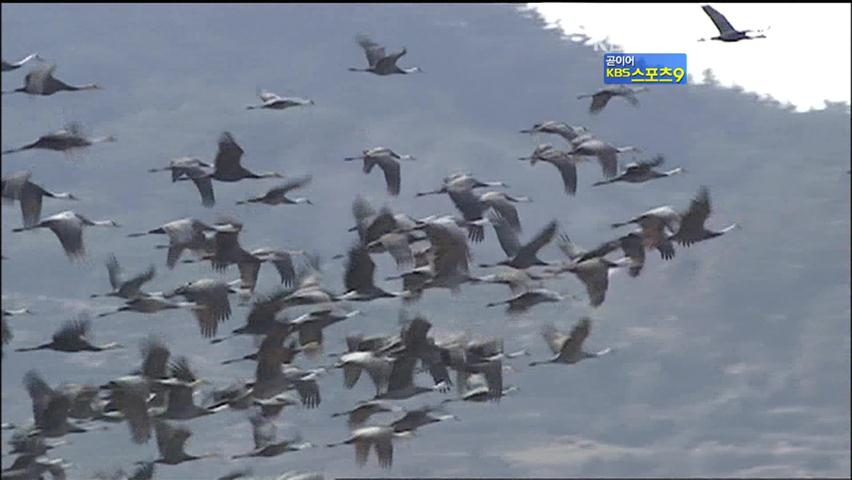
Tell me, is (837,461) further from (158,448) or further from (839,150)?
(158,448)

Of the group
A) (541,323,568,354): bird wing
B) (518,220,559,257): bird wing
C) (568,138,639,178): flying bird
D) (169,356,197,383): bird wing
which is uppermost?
(568,138,639,178): flying bird

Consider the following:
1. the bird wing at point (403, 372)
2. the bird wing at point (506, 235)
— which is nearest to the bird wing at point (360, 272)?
the bird wing at point (403, 372)

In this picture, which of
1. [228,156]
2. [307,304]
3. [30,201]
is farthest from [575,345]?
[30,201]

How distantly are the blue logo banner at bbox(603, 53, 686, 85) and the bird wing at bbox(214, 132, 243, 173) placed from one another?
22.3 ft

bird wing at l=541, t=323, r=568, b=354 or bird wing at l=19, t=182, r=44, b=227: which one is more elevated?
bird wing at l=19, t=182, r=44, b=227

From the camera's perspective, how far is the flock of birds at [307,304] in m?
20.8

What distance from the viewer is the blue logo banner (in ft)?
93.1

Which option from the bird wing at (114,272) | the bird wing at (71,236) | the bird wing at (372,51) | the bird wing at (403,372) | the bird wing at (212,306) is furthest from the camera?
the bird wing at (372,51)

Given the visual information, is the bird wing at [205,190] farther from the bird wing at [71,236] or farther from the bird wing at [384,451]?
the bird wing at [384,451]

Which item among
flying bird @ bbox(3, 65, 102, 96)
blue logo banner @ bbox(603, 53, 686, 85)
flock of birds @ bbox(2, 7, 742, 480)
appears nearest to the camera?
flock of birds @ bbox(2, 7, 742, 480)

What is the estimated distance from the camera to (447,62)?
9825cm

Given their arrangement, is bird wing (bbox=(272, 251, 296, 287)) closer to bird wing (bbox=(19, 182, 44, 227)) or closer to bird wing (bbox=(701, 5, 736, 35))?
bird wing (bbox=(19, 182, 44, 227))

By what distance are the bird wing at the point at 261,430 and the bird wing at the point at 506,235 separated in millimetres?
3070

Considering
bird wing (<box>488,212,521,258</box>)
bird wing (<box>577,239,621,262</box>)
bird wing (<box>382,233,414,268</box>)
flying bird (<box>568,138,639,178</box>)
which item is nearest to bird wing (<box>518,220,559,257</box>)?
bird wing (<box>577,239,621,262</box>)
